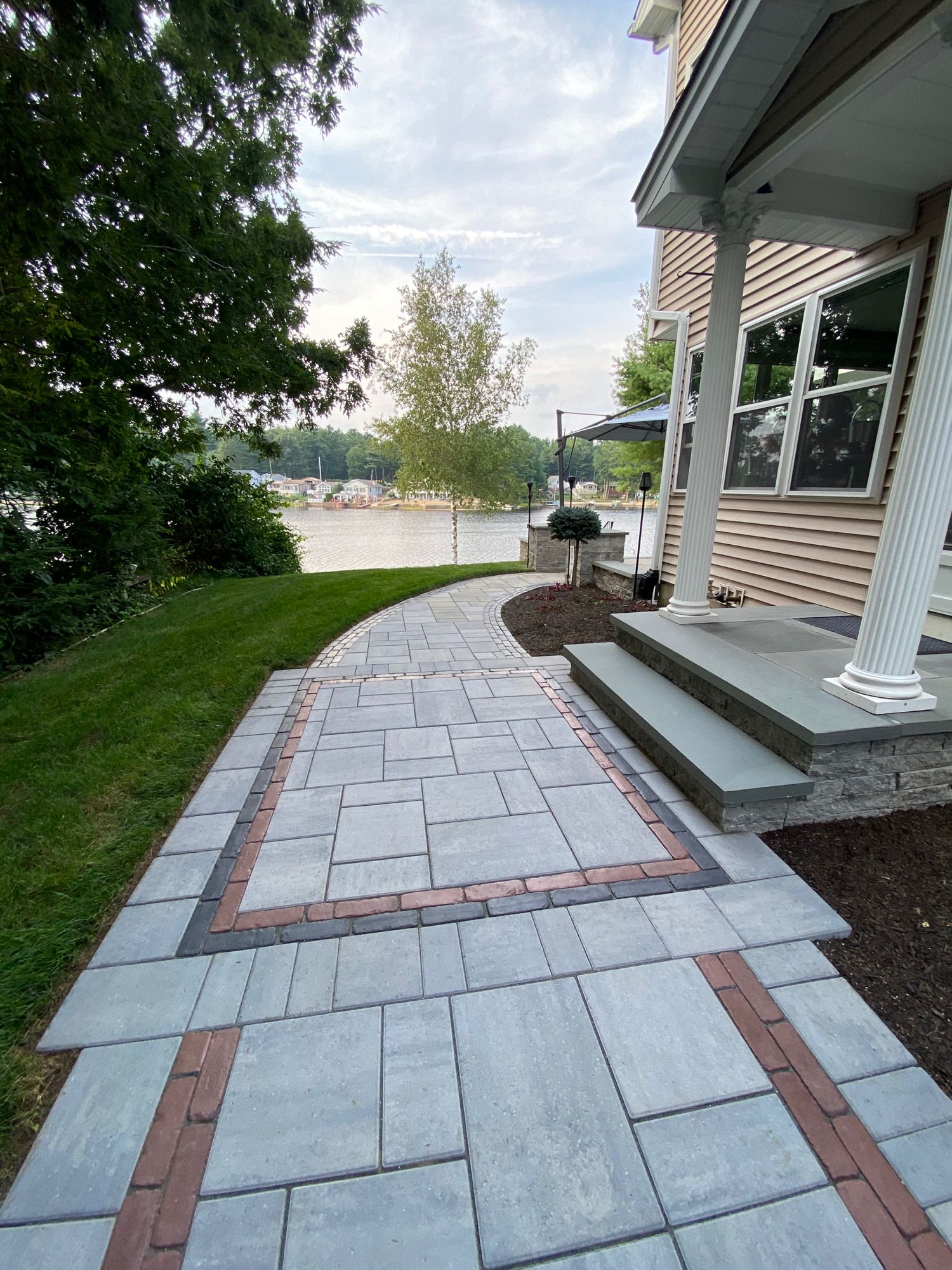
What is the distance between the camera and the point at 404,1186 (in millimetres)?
1085

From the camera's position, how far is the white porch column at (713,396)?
9.86ft

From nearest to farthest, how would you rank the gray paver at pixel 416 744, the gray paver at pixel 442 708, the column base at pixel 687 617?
1. the gray paver at pixel 416 744
2. the gray paver at pixel 442 708
3. the column base at pixel 687 617

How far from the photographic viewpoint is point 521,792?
245 cm

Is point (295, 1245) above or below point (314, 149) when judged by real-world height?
below

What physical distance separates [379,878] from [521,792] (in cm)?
79

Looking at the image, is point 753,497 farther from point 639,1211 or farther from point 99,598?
point 99,598

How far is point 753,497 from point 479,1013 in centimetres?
473

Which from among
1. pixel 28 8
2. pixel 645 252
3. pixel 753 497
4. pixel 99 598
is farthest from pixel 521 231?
pixel 99 598

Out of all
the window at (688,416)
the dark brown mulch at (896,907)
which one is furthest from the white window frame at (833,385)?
the dark brown mulch at (896,907)

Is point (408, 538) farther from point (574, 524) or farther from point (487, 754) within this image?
point (487, 754)

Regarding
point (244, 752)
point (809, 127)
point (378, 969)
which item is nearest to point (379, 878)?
point (378, 969)

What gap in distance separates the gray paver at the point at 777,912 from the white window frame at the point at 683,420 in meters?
4.65

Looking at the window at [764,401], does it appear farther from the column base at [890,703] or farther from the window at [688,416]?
the column base at [890,703]

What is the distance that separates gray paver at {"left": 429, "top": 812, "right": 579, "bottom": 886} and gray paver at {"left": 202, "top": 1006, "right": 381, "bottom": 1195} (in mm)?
600
